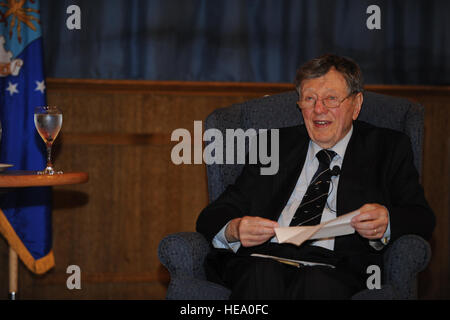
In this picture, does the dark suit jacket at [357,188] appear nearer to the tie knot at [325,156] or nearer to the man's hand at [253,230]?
the tie knot at [325,156]

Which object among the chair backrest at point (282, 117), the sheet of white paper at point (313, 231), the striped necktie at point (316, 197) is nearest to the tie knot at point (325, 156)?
the striped necktie at point (316, 197)

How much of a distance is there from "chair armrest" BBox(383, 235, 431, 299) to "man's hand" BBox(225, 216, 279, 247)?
0.42m

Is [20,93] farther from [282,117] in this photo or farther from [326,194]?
[326,194]

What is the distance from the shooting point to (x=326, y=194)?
2.09 metres

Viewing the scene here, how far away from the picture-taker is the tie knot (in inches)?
85.8

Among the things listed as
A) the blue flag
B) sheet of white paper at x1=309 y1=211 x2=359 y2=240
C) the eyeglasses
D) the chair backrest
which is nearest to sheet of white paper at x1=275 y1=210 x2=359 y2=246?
sheet of white paper at x1=309 y1=211 x2=359 y2=240

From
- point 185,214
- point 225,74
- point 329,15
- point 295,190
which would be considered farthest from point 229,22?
point 295,190

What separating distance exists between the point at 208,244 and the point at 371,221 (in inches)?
24.3

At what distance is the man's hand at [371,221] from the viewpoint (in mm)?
1797

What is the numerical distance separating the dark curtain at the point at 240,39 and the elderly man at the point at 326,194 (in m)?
1.39

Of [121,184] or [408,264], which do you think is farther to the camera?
[121,184]

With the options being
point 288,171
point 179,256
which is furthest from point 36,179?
point 288,171

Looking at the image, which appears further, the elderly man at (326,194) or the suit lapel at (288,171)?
Result: the suit lapel at (288,171)

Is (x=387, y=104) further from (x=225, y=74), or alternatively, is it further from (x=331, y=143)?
(x=225, y=74)
